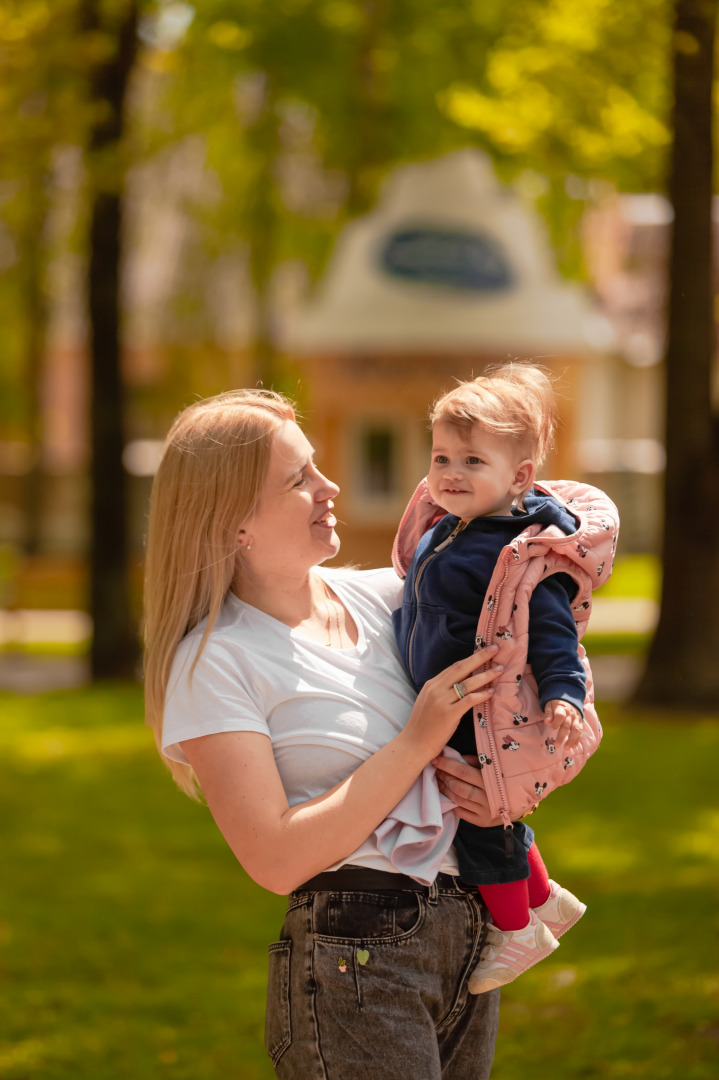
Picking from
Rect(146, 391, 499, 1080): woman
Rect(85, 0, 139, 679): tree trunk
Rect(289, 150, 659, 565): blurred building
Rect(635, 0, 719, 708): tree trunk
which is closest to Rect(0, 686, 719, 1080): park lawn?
Rect(635, 0, 719, 708): tree trunk

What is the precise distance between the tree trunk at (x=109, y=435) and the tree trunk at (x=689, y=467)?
5314 millimetres

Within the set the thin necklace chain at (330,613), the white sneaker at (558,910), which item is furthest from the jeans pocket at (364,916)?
the thin necklace chain at (330,613)

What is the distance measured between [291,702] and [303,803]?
175 mm

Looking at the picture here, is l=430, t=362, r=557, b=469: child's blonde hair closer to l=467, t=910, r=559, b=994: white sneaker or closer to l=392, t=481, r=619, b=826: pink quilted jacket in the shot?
l=392, t=481, r=619, b=826: pink quilted jacket

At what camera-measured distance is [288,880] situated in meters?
2.21

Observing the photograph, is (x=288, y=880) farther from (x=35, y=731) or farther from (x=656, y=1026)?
(x=35, y=731)

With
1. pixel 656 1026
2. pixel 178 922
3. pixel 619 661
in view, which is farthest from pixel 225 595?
pixel 619 661

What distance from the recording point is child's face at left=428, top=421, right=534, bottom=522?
2.32m

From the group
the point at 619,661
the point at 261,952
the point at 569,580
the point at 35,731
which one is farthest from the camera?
the point at 619,661

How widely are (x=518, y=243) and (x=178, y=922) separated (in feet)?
44.3

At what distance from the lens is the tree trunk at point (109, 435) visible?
12.8 m

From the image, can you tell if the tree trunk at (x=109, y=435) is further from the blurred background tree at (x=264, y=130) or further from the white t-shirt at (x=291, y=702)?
the white t-shirt at (x=291, y=702)

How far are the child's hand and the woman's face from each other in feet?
1.67

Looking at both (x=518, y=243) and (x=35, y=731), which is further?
(x=518, y=243)
